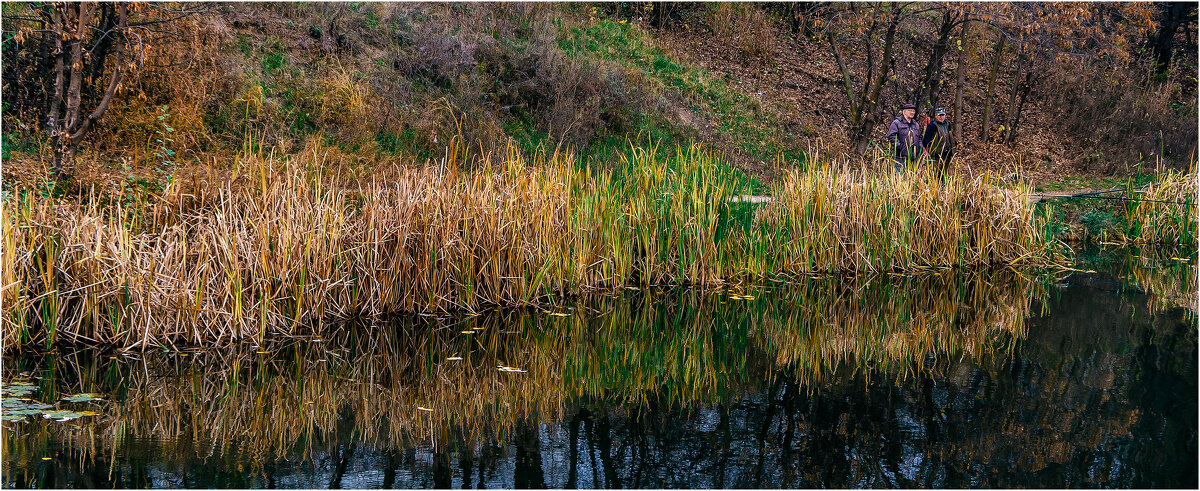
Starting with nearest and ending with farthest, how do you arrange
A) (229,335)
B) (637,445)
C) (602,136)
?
(637,445) < (229,335) < (602,136)

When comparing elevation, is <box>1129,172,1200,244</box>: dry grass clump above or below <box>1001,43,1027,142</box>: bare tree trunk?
below

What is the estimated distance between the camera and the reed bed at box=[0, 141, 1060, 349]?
17.1 feet

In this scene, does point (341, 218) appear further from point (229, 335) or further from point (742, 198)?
point (742, 198)

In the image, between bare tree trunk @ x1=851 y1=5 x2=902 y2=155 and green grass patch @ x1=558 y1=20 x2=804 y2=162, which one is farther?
green grass patch @ x1=558 y1=20 x2=804 y2=162

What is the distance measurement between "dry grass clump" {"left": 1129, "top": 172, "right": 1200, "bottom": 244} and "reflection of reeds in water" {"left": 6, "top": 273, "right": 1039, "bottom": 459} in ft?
13.5

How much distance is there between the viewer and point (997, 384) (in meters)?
5.04

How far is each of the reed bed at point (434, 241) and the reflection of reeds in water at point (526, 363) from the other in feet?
0.89

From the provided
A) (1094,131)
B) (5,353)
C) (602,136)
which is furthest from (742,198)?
(1094,131)

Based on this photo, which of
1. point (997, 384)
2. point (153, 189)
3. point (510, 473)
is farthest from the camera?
point (153, 189)

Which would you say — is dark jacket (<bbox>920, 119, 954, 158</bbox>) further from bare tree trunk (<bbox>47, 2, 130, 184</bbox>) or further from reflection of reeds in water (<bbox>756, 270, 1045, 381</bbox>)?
bare tree trunk (<bbox>47, 2, 130, 184</bbox>)

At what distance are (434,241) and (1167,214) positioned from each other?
8.99 metres

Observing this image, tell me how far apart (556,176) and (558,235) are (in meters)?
0.45

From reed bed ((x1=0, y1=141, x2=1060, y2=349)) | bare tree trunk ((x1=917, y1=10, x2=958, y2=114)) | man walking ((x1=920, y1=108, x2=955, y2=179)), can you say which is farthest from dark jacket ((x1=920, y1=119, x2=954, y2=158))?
bare tree trunk ((x1=917, y1=10, x2=958, y2=114))

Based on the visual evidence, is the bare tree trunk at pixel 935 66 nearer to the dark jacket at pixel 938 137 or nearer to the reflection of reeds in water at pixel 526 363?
the dark jacket at pixel 938 137
